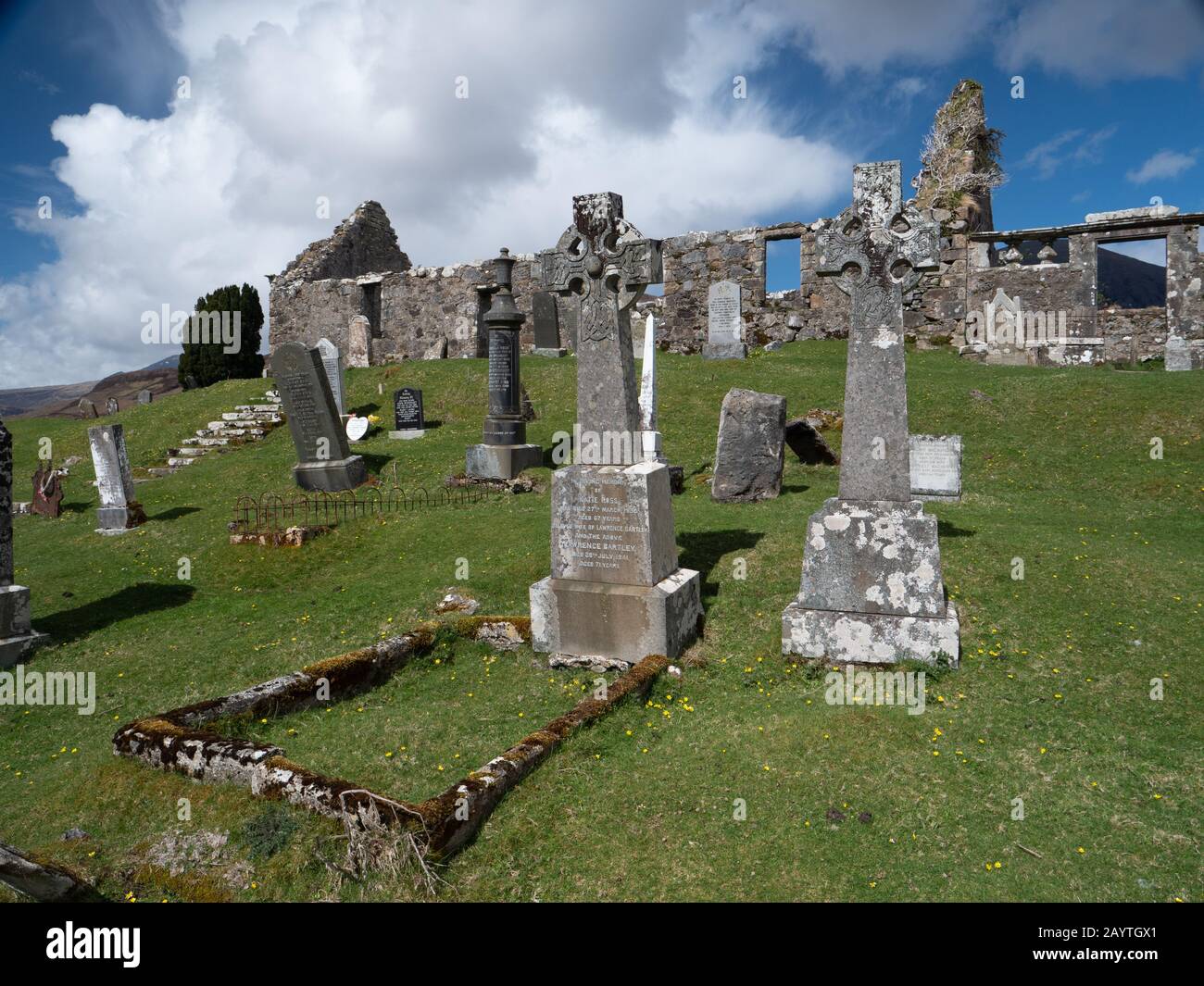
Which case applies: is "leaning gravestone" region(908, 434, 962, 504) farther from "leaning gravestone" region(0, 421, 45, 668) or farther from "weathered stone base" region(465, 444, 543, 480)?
"leaning gravestone" region(0, 421, 45, 668)

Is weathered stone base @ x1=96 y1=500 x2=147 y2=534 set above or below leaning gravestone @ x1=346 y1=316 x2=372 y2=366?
below

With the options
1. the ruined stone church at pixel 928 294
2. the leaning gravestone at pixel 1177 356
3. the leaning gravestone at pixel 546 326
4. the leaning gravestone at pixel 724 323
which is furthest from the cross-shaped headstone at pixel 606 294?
the leaning gravestone at pixel 1177 356

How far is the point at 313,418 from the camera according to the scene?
48.7ft

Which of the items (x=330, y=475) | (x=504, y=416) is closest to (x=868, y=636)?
(x=504, y=416)

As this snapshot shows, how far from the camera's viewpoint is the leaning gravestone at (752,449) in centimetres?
1170

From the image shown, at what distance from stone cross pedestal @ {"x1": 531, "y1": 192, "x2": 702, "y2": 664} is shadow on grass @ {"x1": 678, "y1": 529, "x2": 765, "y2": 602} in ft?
4.33

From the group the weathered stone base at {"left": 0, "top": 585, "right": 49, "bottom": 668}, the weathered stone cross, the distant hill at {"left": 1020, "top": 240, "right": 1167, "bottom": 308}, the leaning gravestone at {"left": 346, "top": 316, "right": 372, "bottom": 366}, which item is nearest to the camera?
the weathered stone cross

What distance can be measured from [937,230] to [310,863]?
6.17m

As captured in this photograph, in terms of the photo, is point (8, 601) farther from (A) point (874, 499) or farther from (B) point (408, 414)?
(B) point (408, 414)

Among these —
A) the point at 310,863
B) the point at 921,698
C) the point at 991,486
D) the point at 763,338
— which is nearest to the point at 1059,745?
the point at 921,698

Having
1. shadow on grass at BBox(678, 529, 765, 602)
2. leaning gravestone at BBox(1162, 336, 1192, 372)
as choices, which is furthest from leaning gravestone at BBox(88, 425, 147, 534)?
leaning gravestone at BBox(1162, 336, 1192, 372)

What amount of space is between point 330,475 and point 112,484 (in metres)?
3.59

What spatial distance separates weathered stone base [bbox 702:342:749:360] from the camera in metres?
22.3
